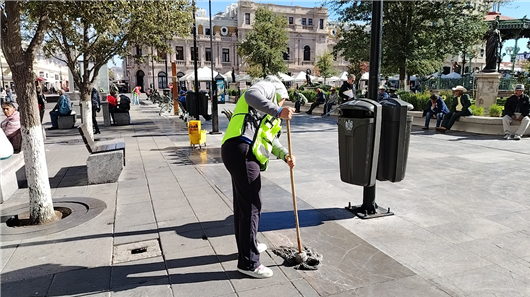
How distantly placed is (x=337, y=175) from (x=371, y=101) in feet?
9.24

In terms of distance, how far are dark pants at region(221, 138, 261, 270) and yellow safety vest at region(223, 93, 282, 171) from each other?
0.06 metres

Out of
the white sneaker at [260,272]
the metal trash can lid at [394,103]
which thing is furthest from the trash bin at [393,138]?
the white sneaker at [260,272]

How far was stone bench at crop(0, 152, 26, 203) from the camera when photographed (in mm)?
5746

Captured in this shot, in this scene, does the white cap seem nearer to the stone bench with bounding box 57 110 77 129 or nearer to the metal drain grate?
the metal drain grate

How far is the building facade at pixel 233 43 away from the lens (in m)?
64.1

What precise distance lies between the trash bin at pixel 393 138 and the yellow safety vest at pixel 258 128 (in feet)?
5.71

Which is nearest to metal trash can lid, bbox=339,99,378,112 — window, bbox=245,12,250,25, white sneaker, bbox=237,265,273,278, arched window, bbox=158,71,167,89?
white sneaker, bbox=237,265,273,278

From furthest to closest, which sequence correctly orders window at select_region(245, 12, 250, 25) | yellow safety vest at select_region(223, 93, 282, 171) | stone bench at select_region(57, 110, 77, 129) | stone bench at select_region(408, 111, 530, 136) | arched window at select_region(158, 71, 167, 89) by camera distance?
window at select_region(245, 12, 250, 25)
arched window at select_region(158, 71, 167, 89)
stone bench at select_region(57, 110, 77, 129)
stone bench at select_region(408, 111, 530, 136)
yellow safety vest at select_region(223, 93, 282, 171)

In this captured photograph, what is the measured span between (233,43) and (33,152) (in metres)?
64.8

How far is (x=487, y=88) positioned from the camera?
15859 millimetres

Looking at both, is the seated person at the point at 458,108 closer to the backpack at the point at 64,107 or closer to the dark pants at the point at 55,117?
the backpack at the point at 64,107

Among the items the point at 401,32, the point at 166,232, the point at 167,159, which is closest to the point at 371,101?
the point at 166,232

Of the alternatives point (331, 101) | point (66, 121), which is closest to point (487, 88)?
point (331, 101)

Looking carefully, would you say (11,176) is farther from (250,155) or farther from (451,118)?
(451,118)
